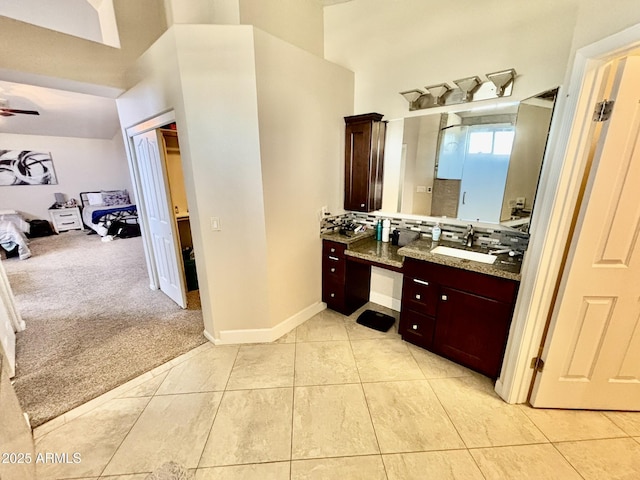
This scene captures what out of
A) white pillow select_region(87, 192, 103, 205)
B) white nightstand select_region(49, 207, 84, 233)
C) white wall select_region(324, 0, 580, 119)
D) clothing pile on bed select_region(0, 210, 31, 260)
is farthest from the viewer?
white pillow select_region(87, 192, 103, 205)

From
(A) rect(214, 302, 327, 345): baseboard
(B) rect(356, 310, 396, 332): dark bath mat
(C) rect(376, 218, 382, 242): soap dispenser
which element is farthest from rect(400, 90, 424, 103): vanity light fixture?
(A) rect(214, 302, 327, 345): baseboard

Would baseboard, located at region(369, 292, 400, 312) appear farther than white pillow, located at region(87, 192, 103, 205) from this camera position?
No

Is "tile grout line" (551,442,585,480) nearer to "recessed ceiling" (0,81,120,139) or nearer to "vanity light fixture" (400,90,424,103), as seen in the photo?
"vanity light fixture" (400,90,424,103)

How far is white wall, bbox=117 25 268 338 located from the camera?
185 centimetres

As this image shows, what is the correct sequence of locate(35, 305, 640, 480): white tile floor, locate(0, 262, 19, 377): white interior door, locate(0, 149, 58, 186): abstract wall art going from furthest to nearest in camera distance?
1. locate(0, 149, 58, 186): abstract wall art
2. locate(0, 262, 19, 377): white interior door
3. locate(35, 305, 640, 480): white tile floor

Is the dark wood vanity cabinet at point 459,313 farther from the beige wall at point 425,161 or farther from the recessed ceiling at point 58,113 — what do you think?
the recessed ceiling at point 58,113

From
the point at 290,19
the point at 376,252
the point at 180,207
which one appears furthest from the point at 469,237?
the point at 180,207

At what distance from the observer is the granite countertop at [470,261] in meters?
1.75

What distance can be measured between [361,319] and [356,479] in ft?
4.95

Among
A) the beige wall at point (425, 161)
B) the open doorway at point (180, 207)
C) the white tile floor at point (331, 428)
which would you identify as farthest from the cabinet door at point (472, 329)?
the open doorway at point (180, 207)

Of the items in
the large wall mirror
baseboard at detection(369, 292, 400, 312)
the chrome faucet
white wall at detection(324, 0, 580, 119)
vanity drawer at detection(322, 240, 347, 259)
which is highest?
white wall at detection(324, 0, 580, 119)

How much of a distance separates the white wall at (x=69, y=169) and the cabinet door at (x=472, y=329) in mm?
9264

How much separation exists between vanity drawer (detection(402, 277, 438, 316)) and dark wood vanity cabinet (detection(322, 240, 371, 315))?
0.66 metres

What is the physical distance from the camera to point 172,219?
8.86 feet
